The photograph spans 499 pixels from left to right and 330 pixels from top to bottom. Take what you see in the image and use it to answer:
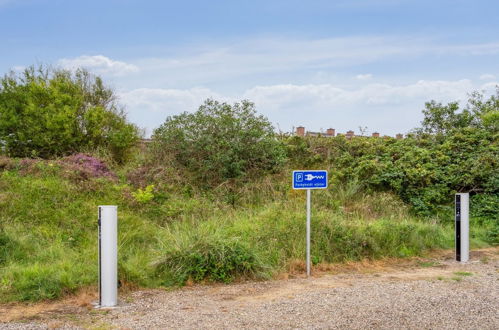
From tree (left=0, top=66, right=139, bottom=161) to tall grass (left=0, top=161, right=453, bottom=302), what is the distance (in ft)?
14.4

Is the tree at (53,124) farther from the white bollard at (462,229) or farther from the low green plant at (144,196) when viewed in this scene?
the white bollard at (462,229)

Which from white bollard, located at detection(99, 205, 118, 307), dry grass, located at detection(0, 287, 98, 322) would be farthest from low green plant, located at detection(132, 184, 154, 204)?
white bollard, located at detection(99, 205, 118, 307)

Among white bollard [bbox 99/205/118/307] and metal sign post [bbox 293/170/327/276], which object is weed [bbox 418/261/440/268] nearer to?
metal sign post [bbox 293/170/327/276]

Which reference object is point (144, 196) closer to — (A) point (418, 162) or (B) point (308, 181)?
(B) point (308, 181)

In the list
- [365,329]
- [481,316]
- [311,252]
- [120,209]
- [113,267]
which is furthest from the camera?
[120,209]

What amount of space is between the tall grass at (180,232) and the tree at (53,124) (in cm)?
438

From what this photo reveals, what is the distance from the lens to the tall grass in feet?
25.3

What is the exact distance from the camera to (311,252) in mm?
Answer: 9234

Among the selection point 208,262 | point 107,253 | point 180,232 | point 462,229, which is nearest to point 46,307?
point 107,253

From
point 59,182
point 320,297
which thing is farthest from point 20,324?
point 59,182

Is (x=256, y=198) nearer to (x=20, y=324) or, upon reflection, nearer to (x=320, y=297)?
(x=320, y=297)

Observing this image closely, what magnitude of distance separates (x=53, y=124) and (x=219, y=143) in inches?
281

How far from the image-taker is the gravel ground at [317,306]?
18.7 feet

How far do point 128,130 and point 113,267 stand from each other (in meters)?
13.1
